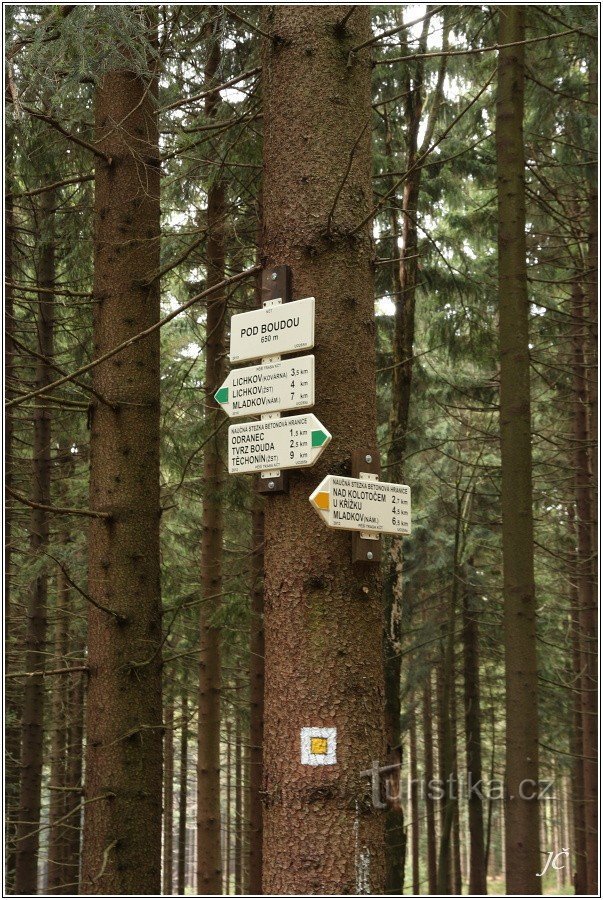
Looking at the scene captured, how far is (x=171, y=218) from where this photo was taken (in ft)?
36.0

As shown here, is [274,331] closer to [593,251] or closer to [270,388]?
[270,388]

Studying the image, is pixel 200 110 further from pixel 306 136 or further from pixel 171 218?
pixel 306 136

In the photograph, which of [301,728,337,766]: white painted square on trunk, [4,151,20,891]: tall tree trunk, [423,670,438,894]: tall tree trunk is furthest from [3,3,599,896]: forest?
[423,670,438,894]: tall tree trunk

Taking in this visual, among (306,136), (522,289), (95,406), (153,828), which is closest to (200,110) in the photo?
(522,289)

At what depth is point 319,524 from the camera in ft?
11.0

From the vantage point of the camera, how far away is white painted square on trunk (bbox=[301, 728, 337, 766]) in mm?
3160

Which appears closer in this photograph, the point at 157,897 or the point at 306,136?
the point at 306,136

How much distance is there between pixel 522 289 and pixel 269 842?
5.38m

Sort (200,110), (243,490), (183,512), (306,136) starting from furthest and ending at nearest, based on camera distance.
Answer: (183,512), (243,490), (200,110), (306,136)

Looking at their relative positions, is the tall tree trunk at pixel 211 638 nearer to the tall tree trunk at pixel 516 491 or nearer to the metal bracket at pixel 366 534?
the tall tree trunk at pixel 516 491

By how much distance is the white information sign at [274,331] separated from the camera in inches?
136

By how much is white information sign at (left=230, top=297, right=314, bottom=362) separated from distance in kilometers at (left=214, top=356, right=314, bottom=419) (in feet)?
0.21

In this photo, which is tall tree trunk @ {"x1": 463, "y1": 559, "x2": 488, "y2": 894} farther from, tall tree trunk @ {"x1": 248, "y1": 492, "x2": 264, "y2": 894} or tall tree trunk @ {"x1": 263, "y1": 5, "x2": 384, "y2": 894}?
tall tree trunk @ {"x1": 263, "y1": 5, "x2": 384, "y2": 894}

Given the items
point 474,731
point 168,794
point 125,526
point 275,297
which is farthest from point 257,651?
point 168,794
